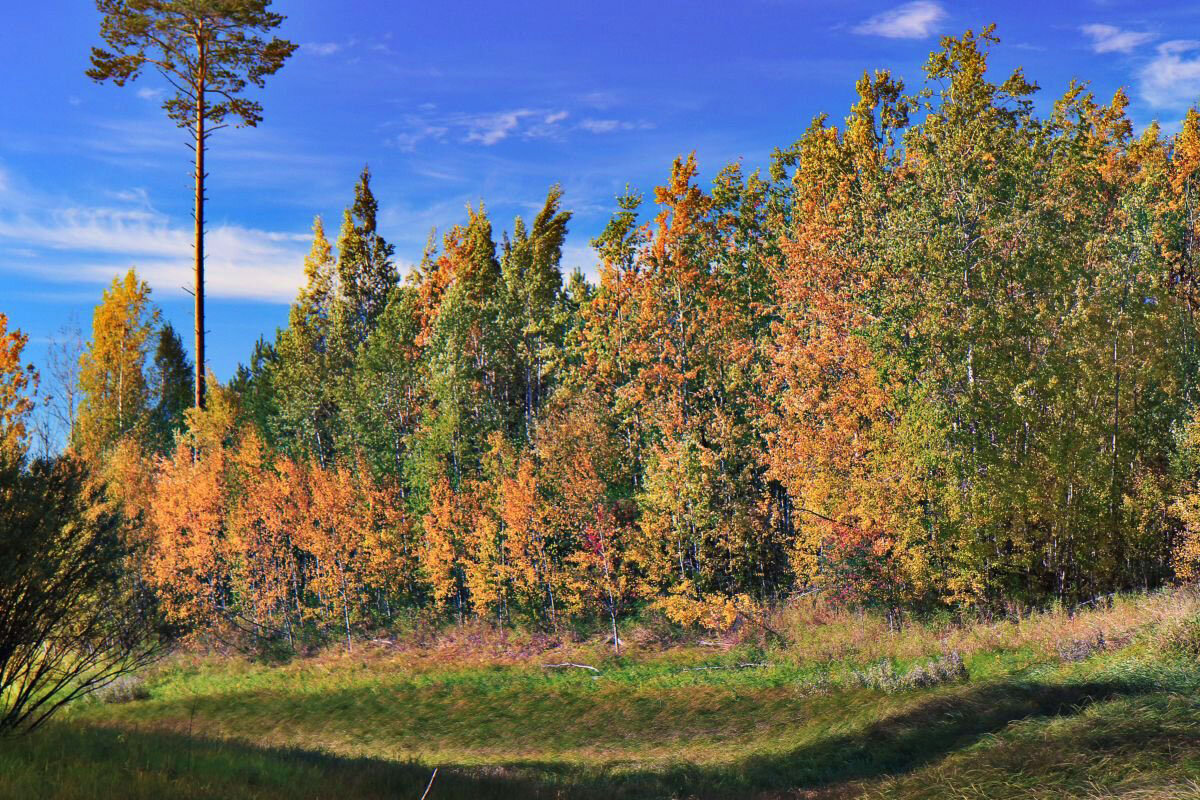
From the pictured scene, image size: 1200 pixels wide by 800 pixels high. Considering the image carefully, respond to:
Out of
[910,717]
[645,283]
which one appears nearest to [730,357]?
[645,283]

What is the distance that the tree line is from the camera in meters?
27.2

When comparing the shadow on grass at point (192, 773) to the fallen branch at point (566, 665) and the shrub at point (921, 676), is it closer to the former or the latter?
the shrub at point (921, 676)

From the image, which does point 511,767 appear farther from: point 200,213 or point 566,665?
point 200,213

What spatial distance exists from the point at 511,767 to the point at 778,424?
15.7m

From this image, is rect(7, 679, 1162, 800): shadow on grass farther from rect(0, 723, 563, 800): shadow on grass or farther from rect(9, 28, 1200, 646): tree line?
rect(9, 28, 1200, 646): tree line

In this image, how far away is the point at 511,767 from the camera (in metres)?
19.0

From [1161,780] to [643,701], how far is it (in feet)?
54.7

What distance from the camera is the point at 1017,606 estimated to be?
27406 mm

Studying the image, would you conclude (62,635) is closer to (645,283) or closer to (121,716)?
(121,716)

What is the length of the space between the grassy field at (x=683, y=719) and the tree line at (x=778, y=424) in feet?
8.16

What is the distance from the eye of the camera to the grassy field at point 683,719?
12.2 m

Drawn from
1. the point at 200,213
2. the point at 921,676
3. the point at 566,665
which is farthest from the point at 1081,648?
the point at 200,213

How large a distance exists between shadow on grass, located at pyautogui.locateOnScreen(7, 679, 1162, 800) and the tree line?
786 cm

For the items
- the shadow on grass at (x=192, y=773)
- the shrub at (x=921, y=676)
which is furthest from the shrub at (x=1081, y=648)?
the shadow on grass at (x=192, y=773)
